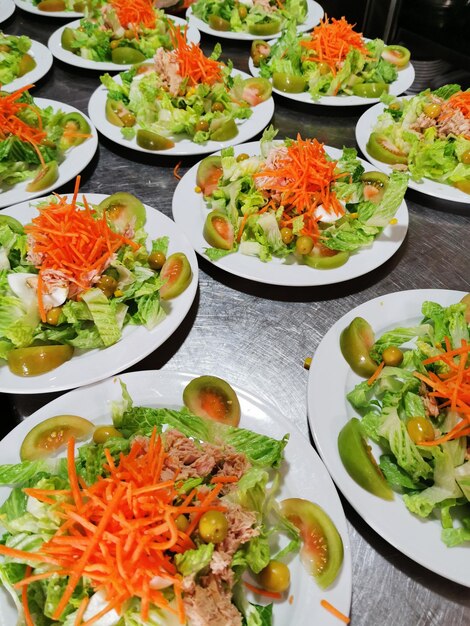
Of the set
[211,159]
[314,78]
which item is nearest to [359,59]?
[314,78]

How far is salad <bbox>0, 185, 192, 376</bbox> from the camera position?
212cm

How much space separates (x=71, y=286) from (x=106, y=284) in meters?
0.16

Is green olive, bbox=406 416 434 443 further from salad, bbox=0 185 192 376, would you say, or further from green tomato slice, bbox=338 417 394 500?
salad, bbox=0 185 192 376

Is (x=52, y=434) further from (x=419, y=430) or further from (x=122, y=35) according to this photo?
(x=122, y=35)

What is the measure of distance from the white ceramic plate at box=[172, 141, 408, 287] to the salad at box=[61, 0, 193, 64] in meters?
2.03

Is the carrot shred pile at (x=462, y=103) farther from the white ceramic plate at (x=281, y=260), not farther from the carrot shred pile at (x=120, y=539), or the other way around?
the carrot shred pile at (x=120, y=539)

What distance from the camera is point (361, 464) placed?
66.4 inches

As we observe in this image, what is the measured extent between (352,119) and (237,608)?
11.6ft

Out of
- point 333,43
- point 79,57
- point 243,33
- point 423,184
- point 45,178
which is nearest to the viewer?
point 45,178

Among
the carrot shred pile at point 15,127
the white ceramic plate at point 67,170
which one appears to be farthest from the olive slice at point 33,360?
the carrot shred pile at point 15,127

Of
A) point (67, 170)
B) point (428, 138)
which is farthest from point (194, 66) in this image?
point (428, 138)

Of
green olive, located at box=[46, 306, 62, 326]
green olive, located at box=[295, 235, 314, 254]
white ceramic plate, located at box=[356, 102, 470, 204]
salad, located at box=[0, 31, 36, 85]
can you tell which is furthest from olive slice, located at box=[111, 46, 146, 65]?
green olive, located at box=[46, 306, 62, 326]

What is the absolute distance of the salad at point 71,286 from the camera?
2.12 meters

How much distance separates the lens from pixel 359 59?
3908 mm
